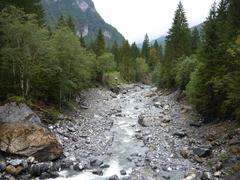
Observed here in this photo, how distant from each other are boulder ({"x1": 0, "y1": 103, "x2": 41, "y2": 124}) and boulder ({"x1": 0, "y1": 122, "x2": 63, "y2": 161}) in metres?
0.59

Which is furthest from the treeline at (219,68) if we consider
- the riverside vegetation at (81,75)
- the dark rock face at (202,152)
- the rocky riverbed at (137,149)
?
the dark rock face at (202,152)

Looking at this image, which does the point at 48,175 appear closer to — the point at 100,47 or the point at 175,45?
the point at 175,45

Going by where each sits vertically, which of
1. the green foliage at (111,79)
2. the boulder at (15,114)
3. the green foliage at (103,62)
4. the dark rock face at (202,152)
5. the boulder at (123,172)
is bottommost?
the boulder at (123,172)

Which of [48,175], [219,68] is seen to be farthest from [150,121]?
[48,175]

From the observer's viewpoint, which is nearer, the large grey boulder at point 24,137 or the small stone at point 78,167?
the small stone at point 78,167

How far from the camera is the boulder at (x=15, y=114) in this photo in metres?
27.8

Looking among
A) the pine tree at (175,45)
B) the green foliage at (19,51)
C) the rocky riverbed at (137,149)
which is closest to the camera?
the rocky riverbed at (137,149)

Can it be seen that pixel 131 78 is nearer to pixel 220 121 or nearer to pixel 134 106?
pixel 134 106

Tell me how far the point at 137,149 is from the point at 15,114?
11.6 metres

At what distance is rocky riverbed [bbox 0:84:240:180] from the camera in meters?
24.6

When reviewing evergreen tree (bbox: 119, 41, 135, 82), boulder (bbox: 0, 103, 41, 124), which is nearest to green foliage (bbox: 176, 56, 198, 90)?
boulder (bbox: 0, 103, 41, 124)

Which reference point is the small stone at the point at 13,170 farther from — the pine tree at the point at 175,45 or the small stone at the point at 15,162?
the pine tree at the point at 175,45

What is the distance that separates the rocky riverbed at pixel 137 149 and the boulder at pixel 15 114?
3630 mm

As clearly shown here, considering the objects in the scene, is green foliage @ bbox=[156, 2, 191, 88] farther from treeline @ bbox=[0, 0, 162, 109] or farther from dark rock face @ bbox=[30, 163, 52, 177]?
dark rock face @ bbox=[30, 163, 52, 177]
